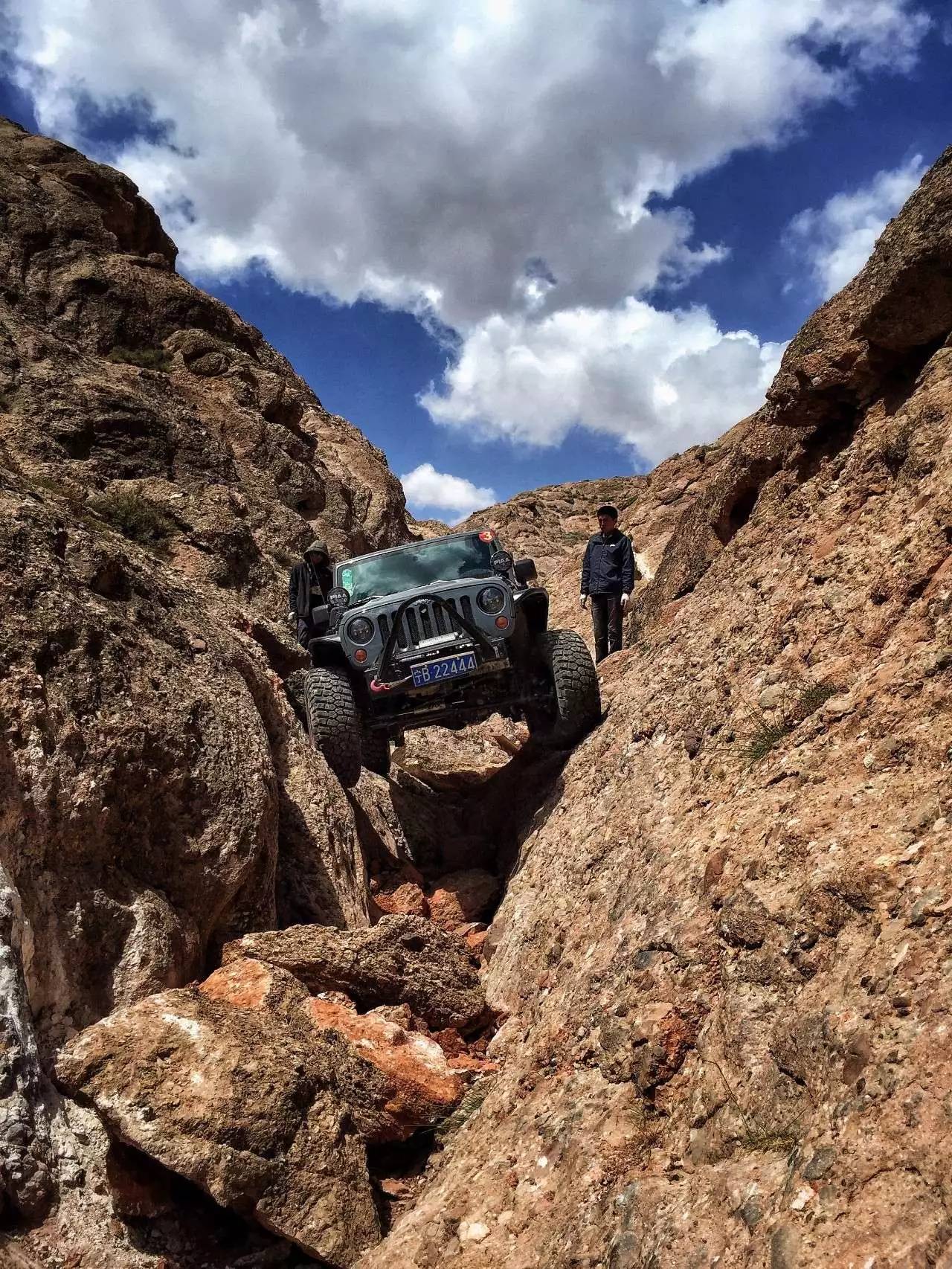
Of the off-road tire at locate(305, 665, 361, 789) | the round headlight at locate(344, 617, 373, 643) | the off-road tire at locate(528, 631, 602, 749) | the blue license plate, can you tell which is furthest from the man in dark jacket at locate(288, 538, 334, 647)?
the off-road tire at locate(528, 631, 602, 749)

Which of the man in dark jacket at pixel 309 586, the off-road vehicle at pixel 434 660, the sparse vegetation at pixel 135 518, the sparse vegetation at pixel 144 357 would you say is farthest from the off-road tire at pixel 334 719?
the sparse vegetation at pixel 144 357

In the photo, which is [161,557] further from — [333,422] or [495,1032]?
[333,422]

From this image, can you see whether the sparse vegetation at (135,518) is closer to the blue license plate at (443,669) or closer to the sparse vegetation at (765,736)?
the blue license plate at (443,669)

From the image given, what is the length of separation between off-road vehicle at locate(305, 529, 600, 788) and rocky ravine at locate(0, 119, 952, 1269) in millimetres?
483

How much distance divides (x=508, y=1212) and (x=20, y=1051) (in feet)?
6.21

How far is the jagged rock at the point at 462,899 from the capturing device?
6.60m

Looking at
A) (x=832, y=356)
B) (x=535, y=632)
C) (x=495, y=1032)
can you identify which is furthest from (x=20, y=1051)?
(x=832, y=356)

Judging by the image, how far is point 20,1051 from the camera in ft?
10.2

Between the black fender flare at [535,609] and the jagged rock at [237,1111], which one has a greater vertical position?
the black fender flare at [535,609]

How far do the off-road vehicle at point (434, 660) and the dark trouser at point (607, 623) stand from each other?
2050mm

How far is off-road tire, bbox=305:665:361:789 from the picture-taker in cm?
630

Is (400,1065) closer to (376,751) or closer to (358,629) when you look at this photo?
(358,629)

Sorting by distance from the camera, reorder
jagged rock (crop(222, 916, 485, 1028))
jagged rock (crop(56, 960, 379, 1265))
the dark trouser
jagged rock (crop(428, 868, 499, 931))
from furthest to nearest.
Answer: the dark trouser → jagged rock (crop(428, 868, 499, 931)) → jagged rock (crop(222, 916, 485, 1028)) → jagged rock (crop(56, 960, 379, 1265))

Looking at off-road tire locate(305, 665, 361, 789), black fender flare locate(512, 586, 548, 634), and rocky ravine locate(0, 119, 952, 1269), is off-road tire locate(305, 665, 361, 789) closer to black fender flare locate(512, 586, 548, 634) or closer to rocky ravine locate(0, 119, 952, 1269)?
rocky ravine locate(0, 119, 952, 1269)
